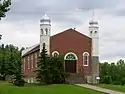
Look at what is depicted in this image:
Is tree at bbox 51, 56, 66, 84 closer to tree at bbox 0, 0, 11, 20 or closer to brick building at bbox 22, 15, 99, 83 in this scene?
brick building at bbox 22, 15, 99, 83

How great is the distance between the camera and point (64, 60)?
58219mm

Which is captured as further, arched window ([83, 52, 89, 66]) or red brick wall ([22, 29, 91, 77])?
arched window ([83, 52, 89, 66])

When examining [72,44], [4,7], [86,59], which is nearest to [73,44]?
[72,44]

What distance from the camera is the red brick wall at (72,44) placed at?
59.2m

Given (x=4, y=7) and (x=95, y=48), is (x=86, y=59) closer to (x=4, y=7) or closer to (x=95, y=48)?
(x=95, y=48)

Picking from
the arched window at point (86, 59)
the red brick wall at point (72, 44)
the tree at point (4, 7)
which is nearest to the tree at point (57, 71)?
the red brick wall at point (72, 44)

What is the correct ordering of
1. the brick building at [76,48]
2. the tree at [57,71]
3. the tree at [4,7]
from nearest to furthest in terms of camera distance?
1. the tree at [4,7]
2. the tree at [57,71]
3. the brick building at [76,48]

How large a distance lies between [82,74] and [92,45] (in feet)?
13.7

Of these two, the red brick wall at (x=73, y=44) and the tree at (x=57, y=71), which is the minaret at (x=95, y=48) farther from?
the tree at (x=57, y=71)

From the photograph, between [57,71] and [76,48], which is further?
[76,48]

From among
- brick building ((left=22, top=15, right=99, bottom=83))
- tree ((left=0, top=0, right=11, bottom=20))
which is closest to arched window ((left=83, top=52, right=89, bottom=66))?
brick building ((left=22, top=15, right=99, bottom=83))

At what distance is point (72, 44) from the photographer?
59.6m

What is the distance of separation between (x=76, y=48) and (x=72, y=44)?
2.52 ft

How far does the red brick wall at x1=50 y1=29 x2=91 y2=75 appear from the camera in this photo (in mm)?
59250
